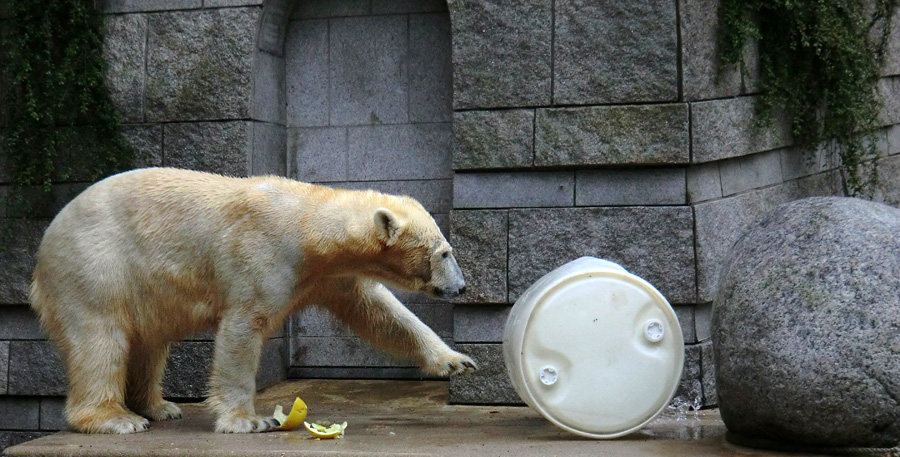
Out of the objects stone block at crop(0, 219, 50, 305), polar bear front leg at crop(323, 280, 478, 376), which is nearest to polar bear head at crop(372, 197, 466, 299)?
polar bear front leg at crop(323, 280, 478, 376)

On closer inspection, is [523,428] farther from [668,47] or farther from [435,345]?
[668,47]

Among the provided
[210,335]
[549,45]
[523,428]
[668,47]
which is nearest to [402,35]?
[549,45]

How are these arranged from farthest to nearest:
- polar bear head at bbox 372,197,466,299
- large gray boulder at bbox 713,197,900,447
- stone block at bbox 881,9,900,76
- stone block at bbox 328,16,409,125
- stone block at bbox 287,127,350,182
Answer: stone block at bbox 881,9,900,76
stone block at bbox 287,127,350,182
stone block at bbox 328,16,409,125
polar bear head at bbox 372,197,466,299
large gray boulder at bbox 713,197,900,447

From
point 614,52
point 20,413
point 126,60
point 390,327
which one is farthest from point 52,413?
point 614,52

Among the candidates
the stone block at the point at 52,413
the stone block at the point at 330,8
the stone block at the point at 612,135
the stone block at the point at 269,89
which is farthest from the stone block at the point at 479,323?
the stone block at the point at 52,413

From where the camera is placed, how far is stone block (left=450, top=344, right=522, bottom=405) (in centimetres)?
619

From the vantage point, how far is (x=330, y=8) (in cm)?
695

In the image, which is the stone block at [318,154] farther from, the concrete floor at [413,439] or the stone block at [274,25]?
the concrete floor at [413,439]

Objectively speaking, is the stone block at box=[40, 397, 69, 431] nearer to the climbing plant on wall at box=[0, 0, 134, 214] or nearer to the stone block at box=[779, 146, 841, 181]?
the climbing plant on wall at box=[0, 0, 134, 214]

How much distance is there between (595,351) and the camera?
4.69 meters

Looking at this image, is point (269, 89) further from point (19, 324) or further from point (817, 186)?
point (817, 186)

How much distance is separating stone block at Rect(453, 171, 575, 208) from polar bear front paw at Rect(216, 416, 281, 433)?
190 centimetres

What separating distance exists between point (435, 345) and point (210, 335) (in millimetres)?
1931

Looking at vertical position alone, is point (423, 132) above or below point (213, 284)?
above
